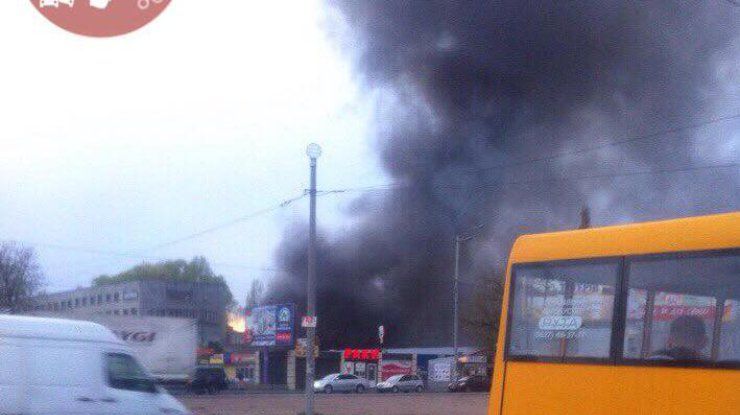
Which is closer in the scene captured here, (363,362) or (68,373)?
(68,373)

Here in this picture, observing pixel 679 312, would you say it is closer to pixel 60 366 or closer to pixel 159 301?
pixel 60 366

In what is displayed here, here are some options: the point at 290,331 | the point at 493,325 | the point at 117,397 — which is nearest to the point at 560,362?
the point at 117,397

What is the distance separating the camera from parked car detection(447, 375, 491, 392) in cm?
5066

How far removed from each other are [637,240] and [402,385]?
→ 46749 mm

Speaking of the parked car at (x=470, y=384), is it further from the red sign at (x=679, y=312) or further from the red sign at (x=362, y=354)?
the red sign at (x=679, y=312)

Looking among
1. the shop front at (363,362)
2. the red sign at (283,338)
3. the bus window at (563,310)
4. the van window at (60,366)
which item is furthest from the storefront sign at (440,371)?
the bus window at (563,310)

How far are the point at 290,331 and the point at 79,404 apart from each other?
56354 mm

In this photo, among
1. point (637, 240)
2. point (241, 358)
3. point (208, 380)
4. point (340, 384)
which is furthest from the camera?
point (241, 358)

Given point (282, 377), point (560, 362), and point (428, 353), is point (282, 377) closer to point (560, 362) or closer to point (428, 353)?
point (428, 353)

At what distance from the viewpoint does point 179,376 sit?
27781mm

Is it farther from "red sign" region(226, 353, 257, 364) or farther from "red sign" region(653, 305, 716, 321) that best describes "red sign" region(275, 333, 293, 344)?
"red sign" region(653, 305, 716, 321)

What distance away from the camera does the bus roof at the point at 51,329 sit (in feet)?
29.8

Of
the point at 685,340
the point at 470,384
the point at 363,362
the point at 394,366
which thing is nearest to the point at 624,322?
the point at 685,340

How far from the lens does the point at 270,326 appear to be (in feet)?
216
